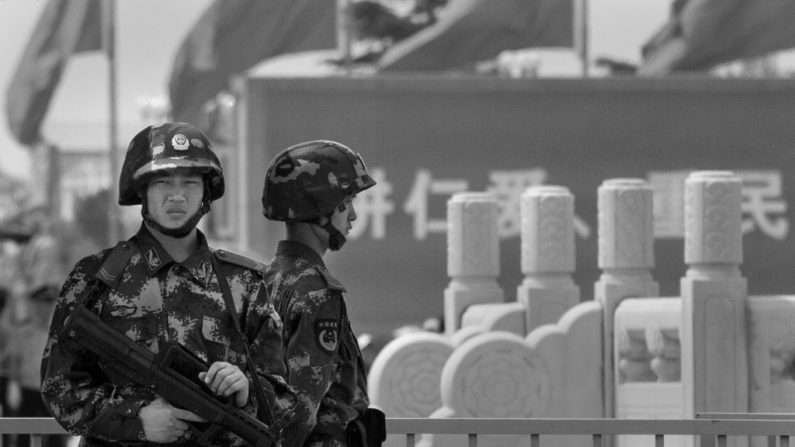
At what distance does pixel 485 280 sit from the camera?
999cm

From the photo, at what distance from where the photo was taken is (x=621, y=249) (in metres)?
8.67

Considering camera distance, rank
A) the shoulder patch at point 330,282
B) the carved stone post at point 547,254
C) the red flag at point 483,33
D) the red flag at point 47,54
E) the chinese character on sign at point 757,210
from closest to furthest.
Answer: the shoulder patch at point 330,282
the carved stone post at point 547,254
the chinese character on sign at point 757,210
the red flag at point 483,33
the red flag at point 47,54

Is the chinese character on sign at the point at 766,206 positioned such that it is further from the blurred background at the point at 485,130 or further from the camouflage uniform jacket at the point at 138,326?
the camouflage uniform jacket at the point at 138,326

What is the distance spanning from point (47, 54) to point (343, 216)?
16546 millimetres

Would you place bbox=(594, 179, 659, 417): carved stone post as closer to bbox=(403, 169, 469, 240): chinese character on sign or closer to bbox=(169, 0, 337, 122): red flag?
bbox=(403, 169, 469, 240): chinese character on sign

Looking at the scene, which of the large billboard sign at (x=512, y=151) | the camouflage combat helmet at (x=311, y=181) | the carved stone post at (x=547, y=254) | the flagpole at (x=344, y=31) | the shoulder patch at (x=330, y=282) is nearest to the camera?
the shoulder patch at (x=330, y=282)

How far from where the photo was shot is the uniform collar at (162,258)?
306cm

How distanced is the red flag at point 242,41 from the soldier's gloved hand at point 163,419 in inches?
607

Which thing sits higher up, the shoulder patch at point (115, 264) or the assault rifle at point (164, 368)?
the shoulder patch at point (115, 264)

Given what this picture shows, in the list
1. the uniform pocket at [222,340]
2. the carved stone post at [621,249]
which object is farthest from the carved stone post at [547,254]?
the uniform pocket at [222,340]

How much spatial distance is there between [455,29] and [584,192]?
91.2 inches

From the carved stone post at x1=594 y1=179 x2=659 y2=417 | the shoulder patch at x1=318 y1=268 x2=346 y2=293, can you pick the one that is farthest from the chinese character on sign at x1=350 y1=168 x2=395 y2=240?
the shoulder patch at x1=318 y1=268 x2=346 y2=293

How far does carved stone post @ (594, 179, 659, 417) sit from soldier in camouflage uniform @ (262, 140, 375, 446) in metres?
4.73

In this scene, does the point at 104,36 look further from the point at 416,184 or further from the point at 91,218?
the point at 416,184
